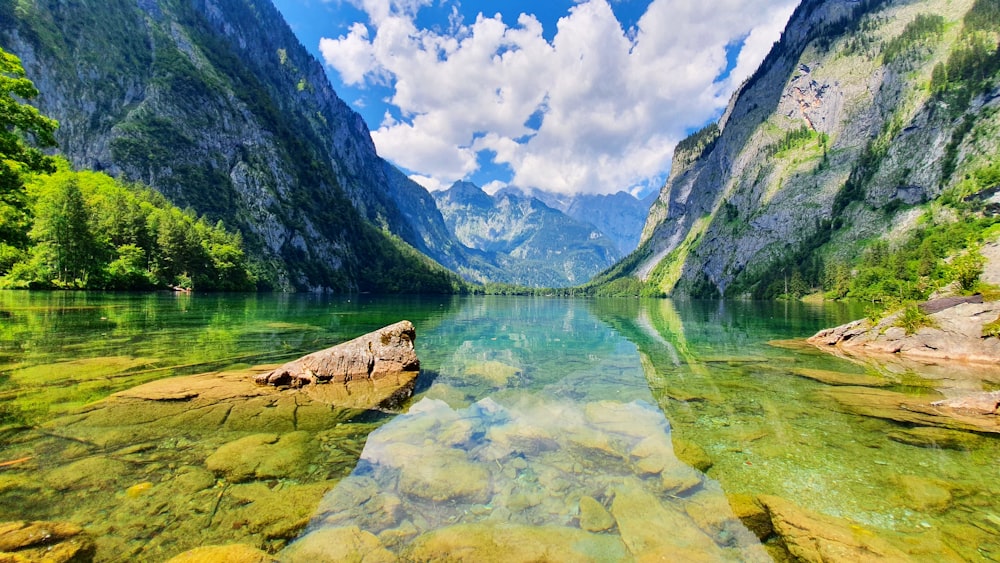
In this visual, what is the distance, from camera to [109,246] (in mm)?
76875

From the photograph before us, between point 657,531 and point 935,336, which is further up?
point 935,336

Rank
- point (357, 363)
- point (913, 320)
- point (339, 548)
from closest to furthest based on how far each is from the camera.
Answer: point (339, 548)
point (357, 363)
point (913, 320)

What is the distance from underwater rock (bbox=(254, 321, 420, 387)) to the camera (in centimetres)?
1741

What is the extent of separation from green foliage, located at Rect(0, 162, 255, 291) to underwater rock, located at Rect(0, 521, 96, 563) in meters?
53.4

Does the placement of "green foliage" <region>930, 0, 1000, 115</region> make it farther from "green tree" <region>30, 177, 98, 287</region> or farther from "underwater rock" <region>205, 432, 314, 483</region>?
"green tree" <region>30, 177, 98, 287</region>

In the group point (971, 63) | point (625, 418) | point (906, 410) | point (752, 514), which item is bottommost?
point (625, 418)

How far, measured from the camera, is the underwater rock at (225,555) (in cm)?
581

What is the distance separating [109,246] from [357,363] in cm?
8859

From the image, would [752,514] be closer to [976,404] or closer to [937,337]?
[976,404]

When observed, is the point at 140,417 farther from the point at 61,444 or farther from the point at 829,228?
the point at 829,228

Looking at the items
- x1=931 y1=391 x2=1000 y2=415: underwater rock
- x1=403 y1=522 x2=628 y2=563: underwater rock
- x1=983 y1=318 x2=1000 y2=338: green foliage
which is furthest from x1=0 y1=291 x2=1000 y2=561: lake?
x1=983 y1=318 x2=1000 y2=338: green foliage

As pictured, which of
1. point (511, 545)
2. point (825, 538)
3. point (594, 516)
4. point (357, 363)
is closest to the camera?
point (511, 545)

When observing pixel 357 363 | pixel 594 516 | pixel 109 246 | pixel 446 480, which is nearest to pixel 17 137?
pixel 357 363

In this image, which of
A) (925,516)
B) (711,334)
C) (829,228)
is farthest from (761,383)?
(829,228)
